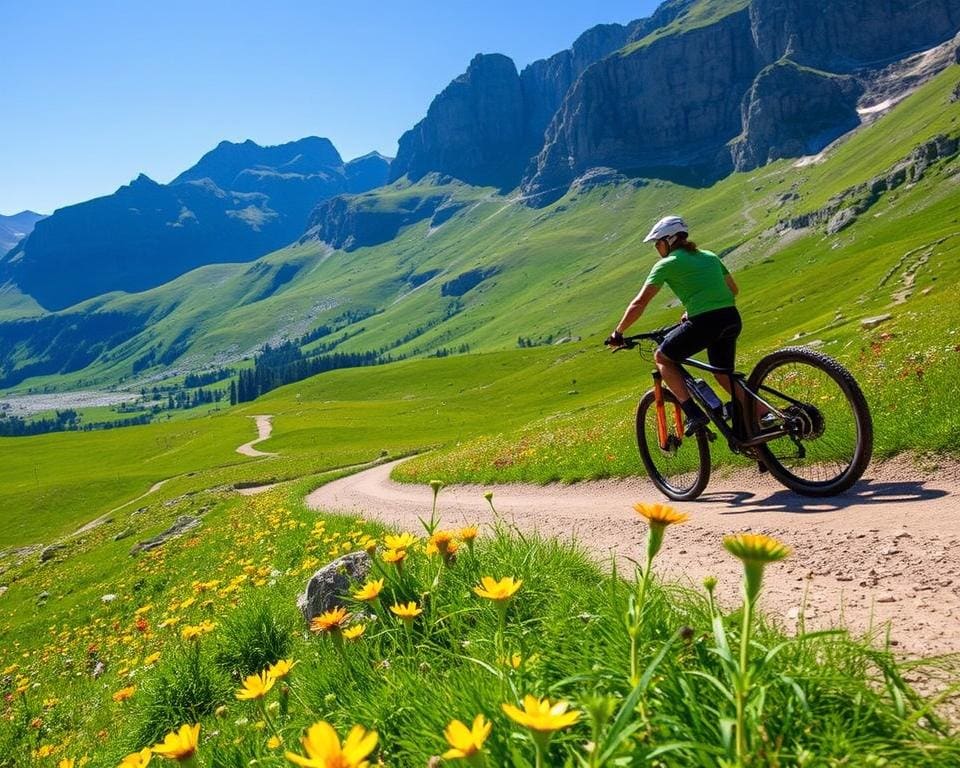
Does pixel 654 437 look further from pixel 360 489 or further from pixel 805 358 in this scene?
pixel 360 489

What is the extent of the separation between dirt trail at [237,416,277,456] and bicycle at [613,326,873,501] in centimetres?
6621

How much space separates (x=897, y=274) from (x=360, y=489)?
7263 cm

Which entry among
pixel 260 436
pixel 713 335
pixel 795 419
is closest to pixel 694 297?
pixel 713 335

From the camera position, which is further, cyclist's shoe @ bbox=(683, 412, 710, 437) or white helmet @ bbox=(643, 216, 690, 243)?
cyclist's shoe @ bbox=(683, 412, 710, 437)

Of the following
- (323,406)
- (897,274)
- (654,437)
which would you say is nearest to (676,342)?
(654,437)

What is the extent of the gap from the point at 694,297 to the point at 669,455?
3.94 m

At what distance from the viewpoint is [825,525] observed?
23.4ft

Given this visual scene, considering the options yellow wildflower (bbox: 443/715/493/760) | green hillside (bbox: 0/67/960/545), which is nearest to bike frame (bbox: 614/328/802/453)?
green hillside (bbox: 0/67/960/545)

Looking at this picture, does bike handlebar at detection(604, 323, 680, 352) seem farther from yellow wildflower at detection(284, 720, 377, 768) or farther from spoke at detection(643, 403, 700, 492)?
yellow wildflower at detection(284, 720, 377, 768)

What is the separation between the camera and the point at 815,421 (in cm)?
873

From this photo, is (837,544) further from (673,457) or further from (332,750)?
(332,750)

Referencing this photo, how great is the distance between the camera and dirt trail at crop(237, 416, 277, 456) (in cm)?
7524

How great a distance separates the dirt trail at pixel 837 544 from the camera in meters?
4.59

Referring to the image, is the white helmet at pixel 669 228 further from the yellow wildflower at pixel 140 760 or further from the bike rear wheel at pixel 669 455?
the yellow wildflower at pixel 140 760
